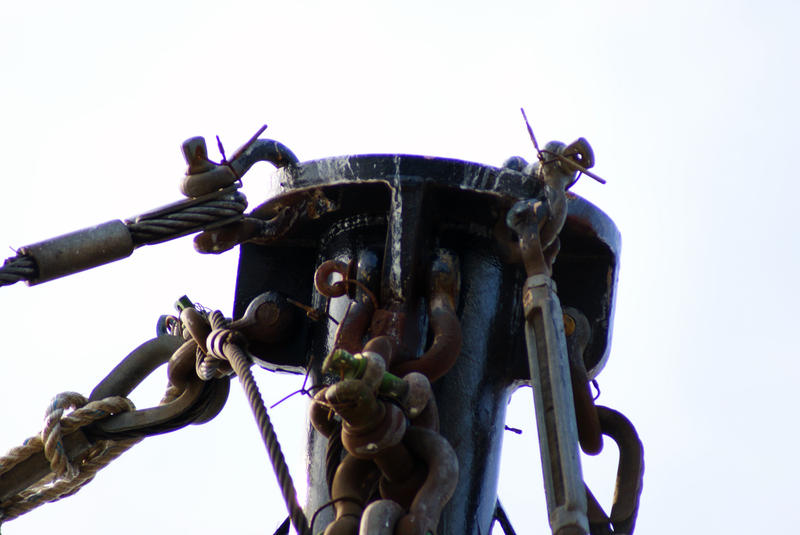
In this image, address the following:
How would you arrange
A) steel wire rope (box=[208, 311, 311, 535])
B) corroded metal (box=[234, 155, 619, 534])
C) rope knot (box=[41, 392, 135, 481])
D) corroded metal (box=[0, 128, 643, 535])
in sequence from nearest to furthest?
1. steel wire rope (box=[208, 311, 311, 535])
2. corroded metal (box=[0, 128, 643, 535])
3. corroded metal (box=[234, 155, 619, 534])
4. rope knot (box=[41, 392, 135, 481])

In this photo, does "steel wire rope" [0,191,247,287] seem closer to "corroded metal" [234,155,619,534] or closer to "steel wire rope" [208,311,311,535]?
"corroded metal" [234,155,619,534]

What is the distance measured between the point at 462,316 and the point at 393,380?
2.82ft

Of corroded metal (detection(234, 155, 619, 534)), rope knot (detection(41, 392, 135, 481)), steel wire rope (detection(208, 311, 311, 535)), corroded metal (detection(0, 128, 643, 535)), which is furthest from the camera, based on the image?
rope knot (detection(41, 392, 135, 481))

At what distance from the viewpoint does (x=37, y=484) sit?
6230mm

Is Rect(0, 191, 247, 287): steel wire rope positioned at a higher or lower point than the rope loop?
higher

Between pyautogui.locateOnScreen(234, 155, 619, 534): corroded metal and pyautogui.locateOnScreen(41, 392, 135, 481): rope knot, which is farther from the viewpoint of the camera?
pyautogui.locateOnScreen(41, 392, 135, 481): rope knot

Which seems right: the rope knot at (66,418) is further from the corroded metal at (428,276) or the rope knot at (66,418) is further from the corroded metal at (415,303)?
the corroded metal at (428,276)

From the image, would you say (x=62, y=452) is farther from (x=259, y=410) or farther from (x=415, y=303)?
(x=415, y=303)

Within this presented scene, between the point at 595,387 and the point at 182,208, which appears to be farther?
the point at 595,387

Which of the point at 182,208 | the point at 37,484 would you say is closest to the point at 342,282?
the point at 182,208

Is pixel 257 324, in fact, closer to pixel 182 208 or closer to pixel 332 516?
pixel 182 208

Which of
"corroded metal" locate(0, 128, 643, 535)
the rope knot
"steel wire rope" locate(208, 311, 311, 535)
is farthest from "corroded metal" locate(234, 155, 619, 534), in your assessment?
the rope knot

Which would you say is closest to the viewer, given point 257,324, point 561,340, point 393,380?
point 393,380

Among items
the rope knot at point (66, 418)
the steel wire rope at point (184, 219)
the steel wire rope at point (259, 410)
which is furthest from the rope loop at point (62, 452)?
the steel wire rope at point (184, 219)
